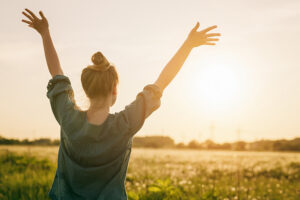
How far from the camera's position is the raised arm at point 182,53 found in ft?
6.75

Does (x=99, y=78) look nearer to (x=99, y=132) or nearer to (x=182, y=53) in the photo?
(x=99, y=132)

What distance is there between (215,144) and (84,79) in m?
91.6

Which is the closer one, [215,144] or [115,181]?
[115,181]

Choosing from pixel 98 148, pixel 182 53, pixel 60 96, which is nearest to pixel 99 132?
pixel 98 148

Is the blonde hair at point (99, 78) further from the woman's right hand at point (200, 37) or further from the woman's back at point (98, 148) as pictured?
the woman's right hand at point (200, 37)

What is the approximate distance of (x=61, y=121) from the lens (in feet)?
6.57

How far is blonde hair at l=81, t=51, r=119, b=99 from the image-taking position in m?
1.91

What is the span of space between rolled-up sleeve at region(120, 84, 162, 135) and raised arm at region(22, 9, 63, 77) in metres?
0.70

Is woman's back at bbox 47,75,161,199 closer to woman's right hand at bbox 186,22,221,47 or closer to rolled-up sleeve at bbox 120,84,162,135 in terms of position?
rolled-up sleeve at bbox 120,84,162,135

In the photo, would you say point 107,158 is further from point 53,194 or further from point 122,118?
point 53,194

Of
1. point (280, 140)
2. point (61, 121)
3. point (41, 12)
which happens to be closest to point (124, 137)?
point (61, 121)

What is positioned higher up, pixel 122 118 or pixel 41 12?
pixel 41 12

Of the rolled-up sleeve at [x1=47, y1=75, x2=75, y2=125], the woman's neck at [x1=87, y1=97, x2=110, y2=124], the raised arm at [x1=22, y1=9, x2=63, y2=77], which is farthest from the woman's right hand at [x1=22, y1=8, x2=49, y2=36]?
the woman's neck at [x1=87, y1=97, x2=110, y2=124]

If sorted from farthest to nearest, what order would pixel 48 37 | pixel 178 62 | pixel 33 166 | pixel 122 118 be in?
pixel 33 166
pixel 48 37
pixel 178 62
pixel 122 118
